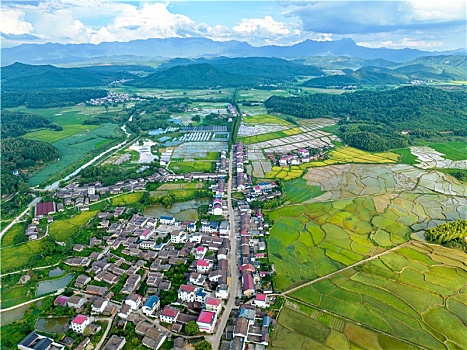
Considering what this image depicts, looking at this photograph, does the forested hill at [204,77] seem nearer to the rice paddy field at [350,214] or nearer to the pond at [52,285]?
the rice paddy field at [350,214]

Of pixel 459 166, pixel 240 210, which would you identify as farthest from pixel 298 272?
pixel 459 166

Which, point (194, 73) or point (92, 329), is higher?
point (194, 73)

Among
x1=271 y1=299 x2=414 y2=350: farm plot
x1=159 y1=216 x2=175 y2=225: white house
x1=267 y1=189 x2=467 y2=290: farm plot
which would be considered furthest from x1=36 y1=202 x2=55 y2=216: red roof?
x1=271 y1=299 x2=414 y2=350: farm plot

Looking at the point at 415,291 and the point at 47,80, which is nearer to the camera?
the point at 415,291

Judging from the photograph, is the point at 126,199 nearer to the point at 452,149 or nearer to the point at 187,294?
the point at 187,294

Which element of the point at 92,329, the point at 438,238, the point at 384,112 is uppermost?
the point at 384,112

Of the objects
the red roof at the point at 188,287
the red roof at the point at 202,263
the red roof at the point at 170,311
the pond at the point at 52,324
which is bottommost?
the pond at the point at 52,324

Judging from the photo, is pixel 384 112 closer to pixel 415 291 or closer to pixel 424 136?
pixel 424 136

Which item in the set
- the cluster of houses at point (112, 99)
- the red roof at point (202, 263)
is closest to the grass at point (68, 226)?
the red roof at point (202, 263)

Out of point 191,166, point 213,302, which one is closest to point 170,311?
point 213,302
